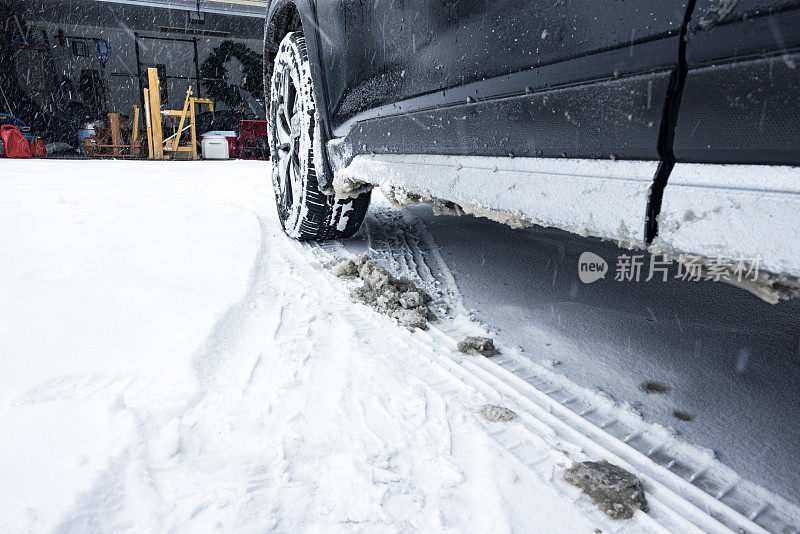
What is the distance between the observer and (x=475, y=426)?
3.32 feet

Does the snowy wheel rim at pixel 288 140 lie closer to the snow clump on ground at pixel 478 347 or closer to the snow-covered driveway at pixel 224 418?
the snow-covered driveway at pixel 224 418

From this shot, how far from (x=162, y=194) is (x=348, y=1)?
102 inches

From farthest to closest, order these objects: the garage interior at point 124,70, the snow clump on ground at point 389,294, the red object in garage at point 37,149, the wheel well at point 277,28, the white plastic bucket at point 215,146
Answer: the garage interior at point 124,70 → the white plastic bucket at point 215,146 → the red object in garage at point 37,149 → the wheel well at point 277,28 → the snow clump on ground at point 389,294

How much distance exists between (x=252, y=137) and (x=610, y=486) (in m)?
11.6

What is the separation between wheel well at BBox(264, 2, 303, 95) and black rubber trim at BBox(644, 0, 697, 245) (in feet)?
6.89

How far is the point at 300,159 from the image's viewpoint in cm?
217

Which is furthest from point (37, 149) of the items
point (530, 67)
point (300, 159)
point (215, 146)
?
point (530, 67)

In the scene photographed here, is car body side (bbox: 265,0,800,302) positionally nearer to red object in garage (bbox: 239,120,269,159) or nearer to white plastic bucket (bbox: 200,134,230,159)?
white plastic bucket (bbox: 200,134,230,159)

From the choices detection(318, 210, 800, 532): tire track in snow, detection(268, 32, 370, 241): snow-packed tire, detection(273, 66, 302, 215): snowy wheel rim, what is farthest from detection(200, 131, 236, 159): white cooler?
detection(318, 210, 800, 532): tire track in snow

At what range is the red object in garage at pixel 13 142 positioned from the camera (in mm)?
9070

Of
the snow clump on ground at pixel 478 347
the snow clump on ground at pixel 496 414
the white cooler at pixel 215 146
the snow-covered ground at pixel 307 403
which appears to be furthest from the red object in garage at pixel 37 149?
the snow clump on ground at pixel 496 414

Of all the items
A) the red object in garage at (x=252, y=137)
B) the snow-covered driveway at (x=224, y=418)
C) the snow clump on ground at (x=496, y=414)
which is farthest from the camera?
the red object in garage at (x=252, y=137)

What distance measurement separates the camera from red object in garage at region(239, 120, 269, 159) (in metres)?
11.1

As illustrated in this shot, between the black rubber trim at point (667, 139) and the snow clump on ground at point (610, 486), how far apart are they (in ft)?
1.41
